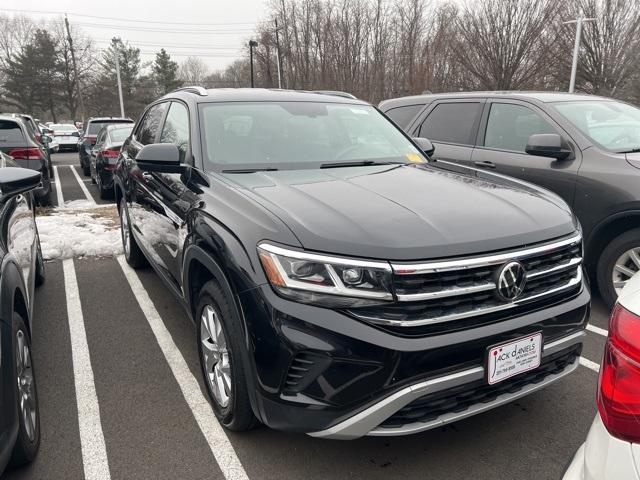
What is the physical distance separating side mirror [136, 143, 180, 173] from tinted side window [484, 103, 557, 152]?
11.1 ft

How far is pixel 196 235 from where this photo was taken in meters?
2.81

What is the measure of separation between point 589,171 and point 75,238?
19.5 feet

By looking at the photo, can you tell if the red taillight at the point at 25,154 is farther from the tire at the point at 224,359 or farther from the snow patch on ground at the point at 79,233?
the tire at the point at 224,359

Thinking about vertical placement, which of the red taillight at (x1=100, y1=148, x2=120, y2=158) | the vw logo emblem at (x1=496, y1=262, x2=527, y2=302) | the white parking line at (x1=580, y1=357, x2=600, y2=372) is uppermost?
the red taillight at (x1=100, y1=148, x2=120, y2=158)

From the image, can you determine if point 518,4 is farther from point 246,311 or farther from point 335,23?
point 246,311

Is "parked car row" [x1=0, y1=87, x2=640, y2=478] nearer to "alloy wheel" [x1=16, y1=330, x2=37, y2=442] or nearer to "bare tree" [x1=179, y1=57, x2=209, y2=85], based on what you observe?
"alloy wheel" [x1=16, y1=330, x2=37, y2=442]

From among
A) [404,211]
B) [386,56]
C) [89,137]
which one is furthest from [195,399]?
[386,56]

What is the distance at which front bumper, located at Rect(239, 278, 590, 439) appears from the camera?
2.01m

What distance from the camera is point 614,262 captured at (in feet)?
13.6

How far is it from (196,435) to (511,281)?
181cm

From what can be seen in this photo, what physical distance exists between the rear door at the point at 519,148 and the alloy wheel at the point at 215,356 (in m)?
3.31

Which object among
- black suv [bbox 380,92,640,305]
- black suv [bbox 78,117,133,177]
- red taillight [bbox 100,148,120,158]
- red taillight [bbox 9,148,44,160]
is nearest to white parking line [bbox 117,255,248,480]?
black suv [bbox 380,92,640,305]

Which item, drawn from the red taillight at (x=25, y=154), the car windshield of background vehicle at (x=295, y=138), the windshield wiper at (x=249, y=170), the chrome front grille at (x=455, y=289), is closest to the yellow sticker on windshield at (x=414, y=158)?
the car windshield of background vehicle at (x=295, y=138)

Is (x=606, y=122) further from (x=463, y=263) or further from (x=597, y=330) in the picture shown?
(x=463, y=263)
